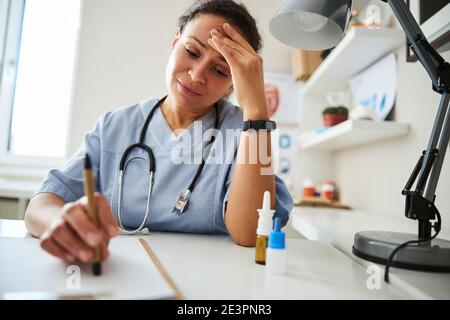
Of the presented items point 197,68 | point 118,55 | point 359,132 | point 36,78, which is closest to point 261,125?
point 197,68

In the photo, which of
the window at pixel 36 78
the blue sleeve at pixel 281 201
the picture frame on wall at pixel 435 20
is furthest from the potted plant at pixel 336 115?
the window at pixel 36 78

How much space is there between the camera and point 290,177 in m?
2.04

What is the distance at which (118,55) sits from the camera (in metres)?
2.05

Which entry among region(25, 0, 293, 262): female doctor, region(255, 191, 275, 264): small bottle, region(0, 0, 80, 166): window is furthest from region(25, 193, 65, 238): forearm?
region(0, 0, 80, 166): window

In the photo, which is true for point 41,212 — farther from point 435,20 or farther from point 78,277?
point 435,20

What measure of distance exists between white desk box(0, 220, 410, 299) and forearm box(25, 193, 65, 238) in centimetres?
4

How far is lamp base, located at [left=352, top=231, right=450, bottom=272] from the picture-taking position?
56cm

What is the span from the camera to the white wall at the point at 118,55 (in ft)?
6.59

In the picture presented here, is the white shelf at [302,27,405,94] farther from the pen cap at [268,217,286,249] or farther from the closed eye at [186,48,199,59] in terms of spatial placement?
the pen cap at [268,217,286,249]

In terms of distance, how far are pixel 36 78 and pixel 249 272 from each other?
2154 millimetres

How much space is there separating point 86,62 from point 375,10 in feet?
4.93

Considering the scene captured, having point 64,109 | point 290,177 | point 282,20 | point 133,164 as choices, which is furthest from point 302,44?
point 64,109

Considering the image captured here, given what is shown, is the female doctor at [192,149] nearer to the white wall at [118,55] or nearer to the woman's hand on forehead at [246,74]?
the woman's hand on forehead at [246,74]

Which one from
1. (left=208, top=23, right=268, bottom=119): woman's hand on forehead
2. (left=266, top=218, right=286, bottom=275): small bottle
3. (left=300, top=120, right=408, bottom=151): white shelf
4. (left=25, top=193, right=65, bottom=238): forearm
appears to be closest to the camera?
(left=266, top=218, right=286, bottom=275): small bottle
